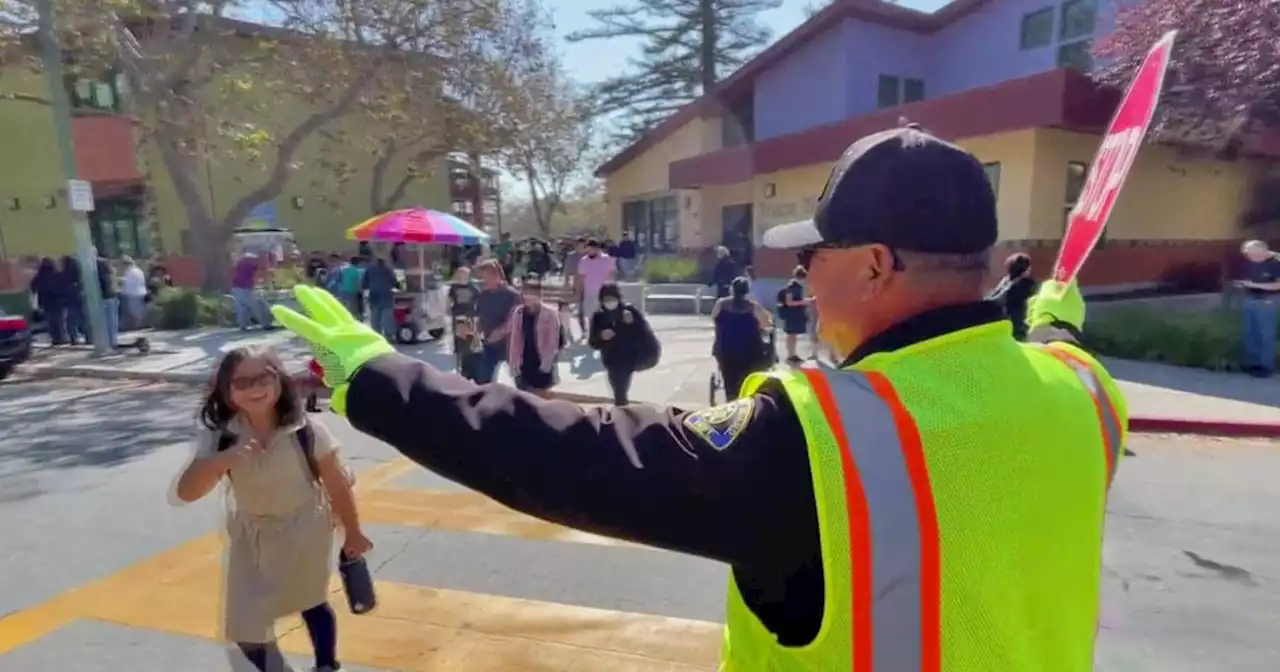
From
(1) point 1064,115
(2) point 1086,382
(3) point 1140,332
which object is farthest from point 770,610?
(1) point 1064,115

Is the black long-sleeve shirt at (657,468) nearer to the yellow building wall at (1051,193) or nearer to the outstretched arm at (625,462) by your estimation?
the outstretched arm at (625,462)

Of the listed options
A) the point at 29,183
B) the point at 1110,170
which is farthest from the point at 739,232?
the point at 29,183

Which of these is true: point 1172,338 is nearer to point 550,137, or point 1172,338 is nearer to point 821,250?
point 821,250

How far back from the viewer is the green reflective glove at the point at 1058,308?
1904 millimetres

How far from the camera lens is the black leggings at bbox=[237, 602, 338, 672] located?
9.38 feet

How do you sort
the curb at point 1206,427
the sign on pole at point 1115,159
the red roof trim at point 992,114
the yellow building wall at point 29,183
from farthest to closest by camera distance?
the yellow building wall at point 29,183 < the red roof trim at point 992,114 < the curb at point 1206,427 < the sign on pole at point 1115,159

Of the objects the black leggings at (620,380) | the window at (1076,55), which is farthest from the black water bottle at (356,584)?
Answer: the window at (1076,55)

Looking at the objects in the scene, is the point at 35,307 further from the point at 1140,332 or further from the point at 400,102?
the point at 1140,332

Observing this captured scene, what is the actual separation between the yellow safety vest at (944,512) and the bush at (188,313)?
17797 millimetres

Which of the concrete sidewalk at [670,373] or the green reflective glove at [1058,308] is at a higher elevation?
the green reflective glove at [1058,308]

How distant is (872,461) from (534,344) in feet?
20.5

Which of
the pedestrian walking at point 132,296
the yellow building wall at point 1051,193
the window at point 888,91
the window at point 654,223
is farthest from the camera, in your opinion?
the window at point 654,223

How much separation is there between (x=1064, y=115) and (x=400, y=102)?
11989mm

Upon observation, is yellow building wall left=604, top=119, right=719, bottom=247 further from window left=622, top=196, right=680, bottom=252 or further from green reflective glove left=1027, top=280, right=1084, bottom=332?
green reflective glove left=1027, top=280, right=1084, bottom=332
